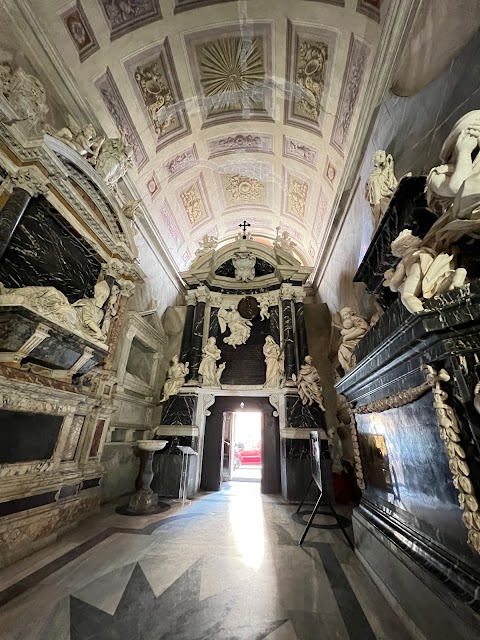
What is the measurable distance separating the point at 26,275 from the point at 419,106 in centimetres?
548

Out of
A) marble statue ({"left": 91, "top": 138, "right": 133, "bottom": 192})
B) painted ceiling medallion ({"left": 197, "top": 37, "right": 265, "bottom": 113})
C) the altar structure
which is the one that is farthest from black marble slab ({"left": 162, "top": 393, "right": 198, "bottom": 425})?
painted ceiling medallion ({"left": 197, "top": 37, "right": 265, "bottom": 113})

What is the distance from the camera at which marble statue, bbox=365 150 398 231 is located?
3160 millimetres

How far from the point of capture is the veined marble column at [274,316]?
25.2 ft

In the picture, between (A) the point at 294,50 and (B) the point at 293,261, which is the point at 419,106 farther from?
(B) the point at 293,261

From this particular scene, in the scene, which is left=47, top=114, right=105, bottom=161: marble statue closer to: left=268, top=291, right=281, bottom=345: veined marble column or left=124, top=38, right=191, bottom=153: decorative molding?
left=124, top=38, right=191, bottom=153: decorative molding

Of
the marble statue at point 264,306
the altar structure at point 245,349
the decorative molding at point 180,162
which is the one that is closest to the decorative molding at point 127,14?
the decorative molding at point 180,162

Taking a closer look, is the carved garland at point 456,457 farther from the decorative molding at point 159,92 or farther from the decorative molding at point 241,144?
the decorative molding at point 241,144

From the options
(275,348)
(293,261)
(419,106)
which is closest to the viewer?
(419,106)

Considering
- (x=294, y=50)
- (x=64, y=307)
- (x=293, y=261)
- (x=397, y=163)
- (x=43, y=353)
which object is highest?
(x=294, y=50)

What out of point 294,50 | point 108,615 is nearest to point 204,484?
point 108,615

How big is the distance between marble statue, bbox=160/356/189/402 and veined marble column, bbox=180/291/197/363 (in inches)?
12.3

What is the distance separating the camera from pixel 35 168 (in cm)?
337

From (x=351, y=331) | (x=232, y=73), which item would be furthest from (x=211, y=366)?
(x=232, y=73)

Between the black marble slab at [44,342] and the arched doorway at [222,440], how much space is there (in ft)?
12.7
